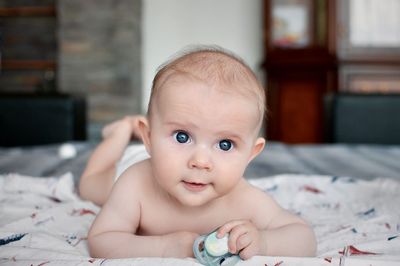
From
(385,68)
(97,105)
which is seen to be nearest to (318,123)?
(385,68)

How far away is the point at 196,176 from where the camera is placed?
75 cm

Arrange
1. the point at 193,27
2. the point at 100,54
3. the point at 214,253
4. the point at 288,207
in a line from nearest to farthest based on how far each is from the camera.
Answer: the point at 214,253, the point at 288,207, the point at 100,54, the point at 193,27

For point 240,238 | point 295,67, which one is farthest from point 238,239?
point 295,67

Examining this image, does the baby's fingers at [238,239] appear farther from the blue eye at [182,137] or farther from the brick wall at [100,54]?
the brick wall at [100,54]

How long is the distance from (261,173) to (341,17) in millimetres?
2626

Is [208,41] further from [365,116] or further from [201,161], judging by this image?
[201,161]

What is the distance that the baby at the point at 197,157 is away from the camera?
753 millimetres

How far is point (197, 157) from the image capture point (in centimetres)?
74

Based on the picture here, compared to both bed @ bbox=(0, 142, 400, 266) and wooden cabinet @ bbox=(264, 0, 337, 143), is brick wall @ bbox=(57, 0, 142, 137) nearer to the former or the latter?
wooden cabinet @ bbox=(264, 0, 337, 143)

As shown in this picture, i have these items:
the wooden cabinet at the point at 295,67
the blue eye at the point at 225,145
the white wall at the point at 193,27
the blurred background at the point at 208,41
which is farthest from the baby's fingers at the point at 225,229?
the white wall at the point at 193,27

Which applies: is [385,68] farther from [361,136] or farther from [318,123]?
[361,136]

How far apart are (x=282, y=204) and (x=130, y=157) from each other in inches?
15.6

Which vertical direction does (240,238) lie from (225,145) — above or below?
below

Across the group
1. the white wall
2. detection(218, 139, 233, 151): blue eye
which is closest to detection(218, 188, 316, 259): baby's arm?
detection(218, 139, 233, 151): blue eye
